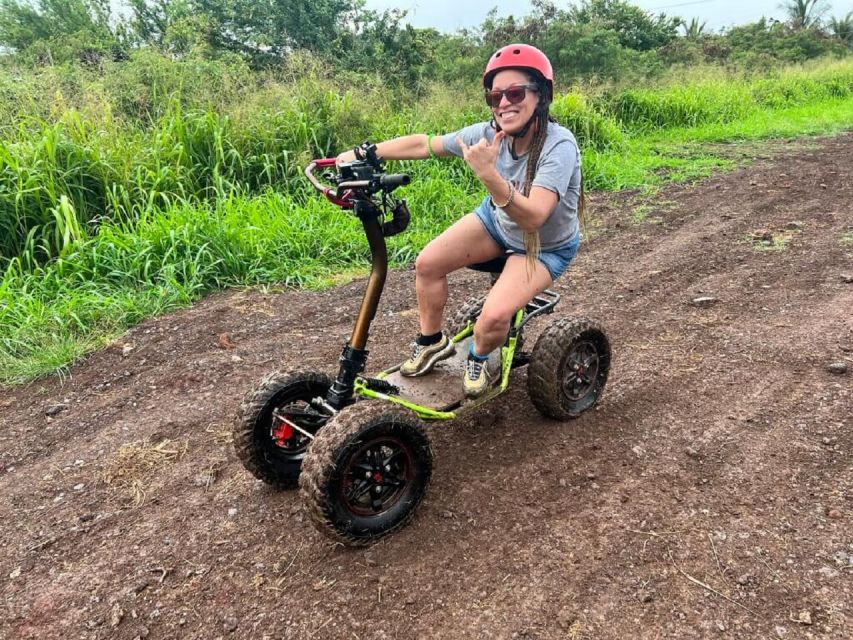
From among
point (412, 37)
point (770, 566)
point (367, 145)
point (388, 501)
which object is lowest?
point (770, 566)

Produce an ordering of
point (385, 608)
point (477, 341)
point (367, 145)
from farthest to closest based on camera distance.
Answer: point (477, 341)
point (367, 145)
point (385, 608)

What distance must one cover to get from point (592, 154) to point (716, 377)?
591 centimetres

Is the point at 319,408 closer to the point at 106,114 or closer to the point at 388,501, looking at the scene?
the point at 388,501

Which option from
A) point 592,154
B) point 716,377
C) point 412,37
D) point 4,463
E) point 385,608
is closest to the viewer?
point 385,608

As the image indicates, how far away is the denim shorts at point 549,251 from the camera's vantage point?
9.48 ft

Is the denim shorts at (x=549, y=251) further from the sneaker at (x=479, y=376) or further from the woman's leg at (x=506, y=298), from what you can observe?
the sneaker at (x=479, y=376)

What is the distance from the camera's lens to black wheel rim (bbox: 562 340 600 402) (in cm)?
313

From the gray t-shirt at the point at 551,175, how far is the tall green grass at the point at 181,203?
2.62 meters

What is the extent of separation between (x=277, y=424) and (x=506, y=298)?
3.76ft

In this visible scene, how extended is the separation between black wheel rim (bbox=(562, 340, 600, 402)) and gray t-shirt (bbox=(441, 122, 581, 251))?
605mm

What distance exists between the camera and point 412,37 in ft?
41.6

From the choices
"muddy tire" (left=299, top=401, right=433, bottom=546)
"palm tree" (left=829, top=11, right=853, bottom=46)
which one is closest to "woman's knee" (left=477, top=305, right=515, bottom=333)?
"muddy tire" (left=299, top=401, right=433, bottom=546)

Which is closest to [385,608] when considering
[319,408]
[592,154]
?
[319,408]

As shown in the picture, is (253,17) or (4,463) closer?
(4,463)
